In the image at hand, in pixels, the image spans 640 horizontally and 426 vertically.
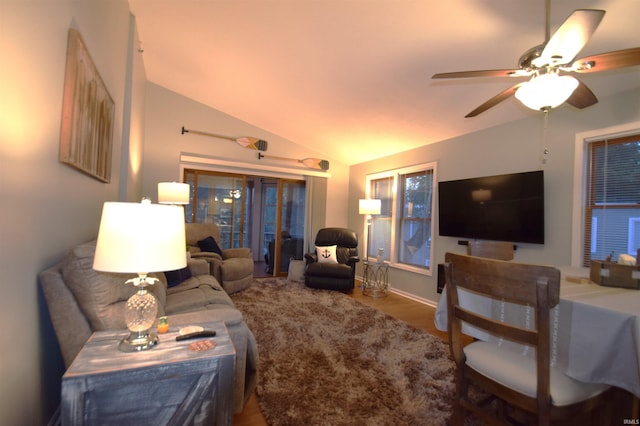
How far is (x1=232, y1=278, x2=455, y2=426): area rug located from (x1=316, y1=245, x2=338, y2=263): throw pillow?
1265 mm

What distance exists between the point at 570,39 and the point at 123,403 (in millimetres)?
2469

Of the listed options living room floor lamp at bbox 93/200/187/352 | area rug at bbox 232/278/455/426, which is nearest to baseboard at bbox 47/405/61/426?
living room floor lamp at bbox 93/200/187/352

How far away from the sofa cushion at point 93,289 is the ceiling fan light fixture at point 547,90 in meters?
2.38

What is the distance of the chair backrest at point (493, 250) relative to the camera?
2422 mm

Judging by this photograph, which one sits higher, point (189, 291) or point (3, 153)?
point (3, 153)

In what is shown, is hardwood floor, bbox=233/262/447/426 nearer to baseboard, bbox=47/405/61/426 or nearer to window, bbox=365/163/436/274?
window, bbox=365/163/436/274

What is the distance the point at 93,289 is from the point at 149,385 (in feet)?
1.76

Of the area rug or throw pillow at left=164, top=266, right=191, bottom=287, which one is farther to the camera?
throw pillow at left=164, top=266, right=191, bottom=287

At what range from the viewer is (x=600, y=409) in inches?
51.4

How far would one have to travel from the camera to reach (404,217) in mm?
4953

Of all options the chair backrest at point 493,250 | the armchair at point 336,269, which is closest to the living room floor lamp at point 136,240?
the chair backrest at point 493,250

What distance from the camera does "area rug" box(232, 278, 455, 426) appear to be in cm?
178

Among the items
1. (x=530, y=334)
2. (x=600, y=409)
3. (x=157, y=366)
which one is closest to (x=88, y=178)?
(x=157, y=366)

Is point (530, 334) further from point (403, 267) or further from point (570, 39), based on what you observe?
point (403, 267)
